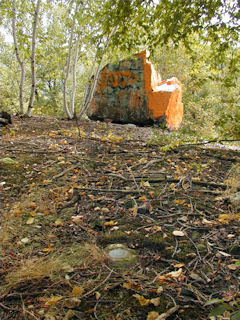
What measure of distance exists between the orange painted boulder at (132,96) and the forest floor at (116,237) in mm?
4836

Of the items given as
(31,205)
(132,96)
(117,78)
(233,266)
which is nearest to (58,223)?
(31,205)

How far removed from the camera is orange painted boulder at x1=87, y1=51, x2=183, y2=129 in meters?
8.97

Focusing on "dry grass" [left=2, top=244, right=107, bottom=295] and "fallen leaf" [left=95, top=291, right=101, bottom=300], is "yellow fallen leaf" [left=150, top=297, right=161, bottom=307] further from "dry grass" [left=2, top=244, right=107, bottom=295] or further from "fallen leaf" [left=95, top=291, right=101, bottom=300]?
"dry grass" [left=2, top=244, right=107, bottom=295]

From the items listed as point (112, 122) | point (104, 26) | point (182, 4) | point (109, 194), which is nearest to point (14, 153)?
point (109, 194)

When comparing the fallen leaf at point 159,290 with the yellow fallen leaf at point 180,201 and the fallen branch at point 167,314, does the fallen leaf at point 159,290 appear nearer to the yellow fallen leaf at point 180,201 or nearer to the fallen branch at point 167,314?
the fallen branch at point 167,314

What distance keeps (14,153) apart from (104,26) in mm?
2529

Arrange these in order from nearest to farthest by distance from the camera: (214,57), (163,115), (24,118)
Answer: (214,57), (24,118), (163,115)

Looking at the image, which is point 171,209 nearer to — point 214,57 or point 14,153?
point 214,57

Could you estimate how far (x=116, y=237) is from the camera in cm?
236

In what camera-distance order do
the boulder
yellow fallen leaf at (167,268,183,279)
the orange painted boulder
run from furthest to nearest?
the orange painted boulder
the boulder
yellow fallen leaf at (167,268,183,279)

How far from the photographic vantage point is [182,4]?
3143 millimetres

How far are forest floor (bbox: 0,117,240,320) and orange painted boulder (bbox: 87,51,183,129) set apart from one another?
4836mm

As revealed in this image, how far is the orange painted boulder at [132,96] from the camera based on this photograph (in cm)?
897

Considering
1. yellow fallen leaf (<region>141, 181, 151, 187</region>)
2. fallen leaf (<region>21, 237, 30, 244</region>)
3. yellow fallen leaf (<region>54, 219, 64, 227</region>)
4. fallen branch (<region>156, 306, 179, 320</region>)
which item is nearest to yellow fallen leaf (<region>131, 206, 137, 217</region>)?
yellow fallen leaf (<region>141, 181, 151, 187</region>)
